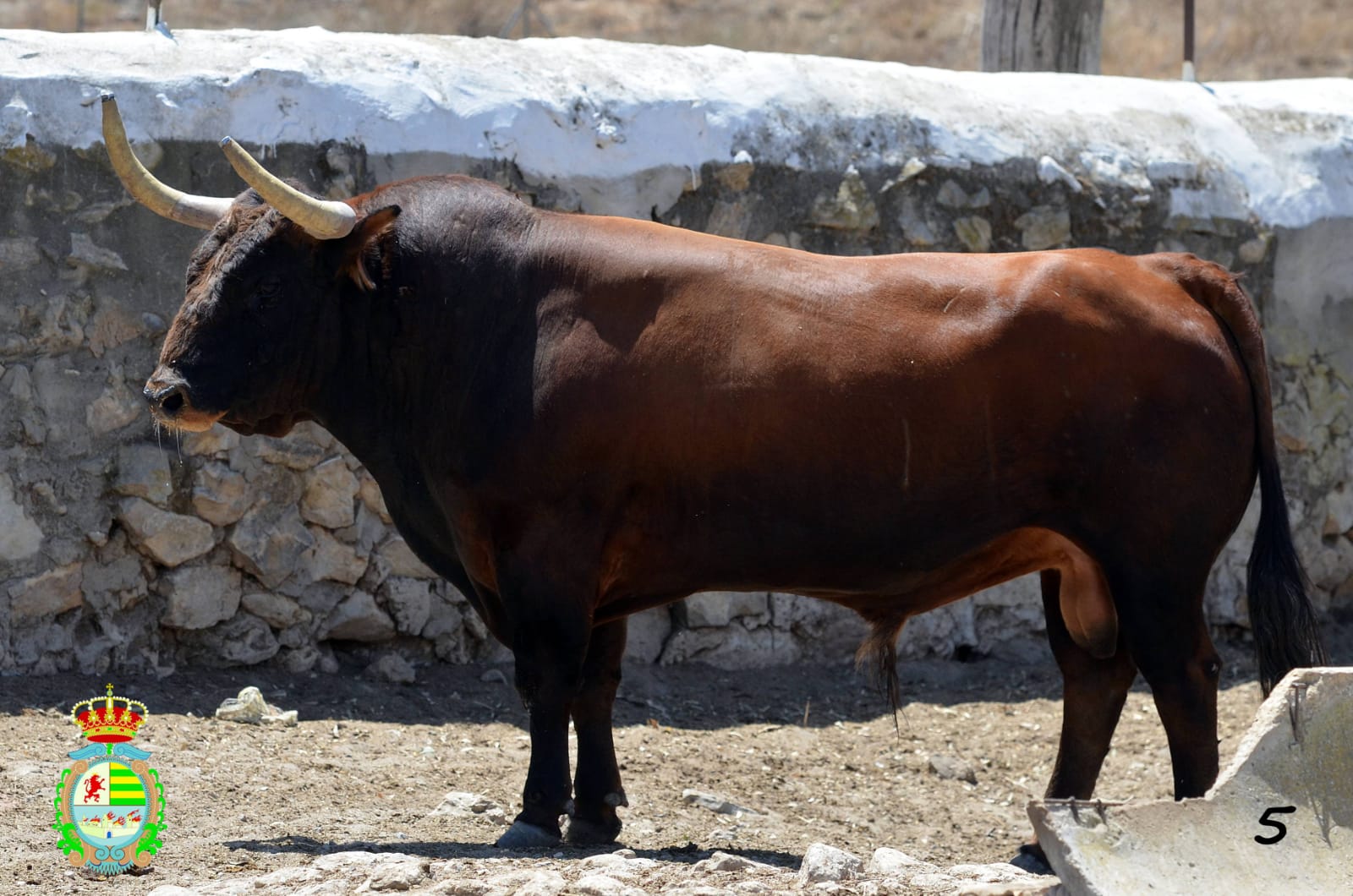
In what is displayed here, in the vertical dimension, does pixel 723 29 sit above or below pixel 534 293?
above

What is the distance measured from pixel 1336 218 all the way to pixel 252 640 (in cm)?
529

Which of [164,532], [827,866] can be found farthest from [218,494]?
[827,866]

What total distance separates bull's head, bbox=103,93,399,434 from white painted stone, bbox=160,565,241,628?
5.74ft

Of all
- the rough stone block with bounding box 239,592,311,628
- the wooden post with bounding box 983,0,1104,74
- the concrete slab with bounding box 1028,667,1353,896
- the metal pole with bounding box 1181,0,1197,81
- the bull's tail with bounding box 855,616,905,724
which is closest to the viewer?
the concrete slab with bounding box 1028,667,1353,896

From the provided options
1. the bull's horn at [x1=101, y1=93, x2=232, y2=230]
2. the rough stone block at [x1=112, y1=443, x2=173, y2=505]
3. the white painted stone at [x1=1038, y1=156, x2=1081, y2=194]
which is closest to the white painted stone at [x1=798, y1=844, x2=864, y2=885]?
the bull's horn at [x1=101, y1=93, x2=232, y2=230]

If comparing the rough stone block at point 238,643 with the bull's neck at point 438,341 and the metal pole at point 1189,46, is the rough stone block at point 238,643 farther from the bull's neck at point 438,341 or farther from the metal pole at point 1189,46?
the metal pole at point 1189,46

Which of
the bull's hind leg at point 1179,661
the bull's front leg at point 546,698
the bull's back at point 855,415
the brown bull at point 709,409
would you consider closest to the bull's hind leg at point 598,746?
the brown bull at point 709,409

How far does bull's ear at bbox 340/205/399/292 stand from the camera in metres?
4.61

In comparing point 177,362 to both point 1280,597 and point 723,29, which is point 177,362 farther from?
point 723,29

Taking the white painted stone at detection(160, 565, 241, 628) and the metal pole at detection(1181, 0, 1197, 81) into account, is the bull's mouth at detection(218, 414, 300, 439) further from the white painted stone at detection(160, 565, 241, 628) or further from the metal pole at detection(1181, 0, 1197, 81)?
the metal pole at detection(1181, 0, 1197, 81)

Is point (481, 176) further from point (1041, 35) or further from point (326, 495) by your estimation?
point (1041, 35)

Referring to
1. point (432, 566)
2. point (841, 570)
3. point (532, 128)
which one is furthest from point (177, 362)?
point (532, 128)

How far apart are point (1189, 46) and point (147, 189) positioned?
570 cm

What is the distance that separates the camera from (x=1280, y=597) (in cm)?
480
